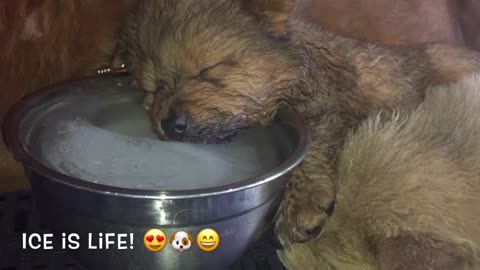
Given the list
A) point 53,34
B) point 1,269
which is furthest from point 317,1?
point 1,269

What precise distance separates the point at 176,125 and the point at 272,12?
11.5 inches

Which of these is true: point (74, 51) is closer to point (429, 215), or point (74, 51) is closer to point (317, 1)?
point (317, 1)

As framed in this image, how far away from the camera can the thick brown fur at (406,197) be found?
37.3 inches

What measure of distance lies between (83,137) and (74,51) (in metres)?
0.25

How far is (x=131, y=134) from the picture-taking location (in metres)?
1.19

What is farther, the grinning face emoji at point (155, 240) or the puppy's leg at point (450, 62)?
the puppy's leg at point (450, 62)

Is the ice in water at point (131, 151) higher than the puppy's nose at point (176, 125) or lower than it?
lower

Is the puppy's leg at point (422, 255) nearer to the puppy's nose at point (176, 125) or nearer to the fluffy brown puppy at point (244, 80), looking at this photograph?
the fluffy brown puppy at point (244, 80)

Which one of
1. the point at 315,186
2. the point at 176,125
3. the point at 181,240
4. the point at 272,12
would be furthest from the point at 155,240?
the point at 272,12

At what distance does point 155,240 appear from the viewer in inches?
36.3

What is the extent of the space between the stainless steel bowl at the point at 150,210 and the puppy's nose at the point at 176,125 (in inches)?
7.9

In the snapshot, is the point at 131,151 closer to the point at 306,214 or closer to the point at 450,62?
the point at 306,214

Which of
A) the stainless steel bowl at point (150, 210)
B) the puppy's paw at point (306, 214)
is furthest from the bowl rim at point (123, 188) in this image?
the puppy's paw at point (306, 214)

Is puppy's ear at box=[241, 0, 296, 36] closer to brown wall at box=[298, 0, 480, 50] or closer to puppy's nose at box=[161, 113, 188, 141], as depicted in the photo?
puppy's nose at box=[161, 113, 188, 141]
